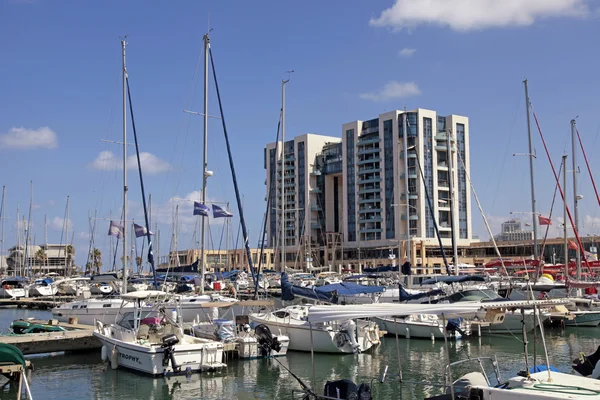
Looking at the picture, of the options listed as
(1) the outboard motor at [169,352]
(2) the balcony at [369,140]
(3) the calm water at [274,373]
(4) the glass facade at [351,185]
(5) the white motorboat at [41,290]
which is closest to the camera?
(3) the calm water at [274,373]

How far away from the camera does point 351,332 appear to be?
2888 centimetres

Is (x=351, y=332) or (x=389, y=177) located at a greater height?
(x=389, y=177)

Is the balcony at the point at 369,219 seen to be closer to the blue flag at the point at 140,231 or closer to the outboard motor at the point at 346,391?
the blue flag at the point at 140,231

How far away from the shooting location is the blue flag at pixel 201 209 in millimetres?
36500

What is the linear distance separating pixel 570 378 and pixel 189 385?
1443 centimetres

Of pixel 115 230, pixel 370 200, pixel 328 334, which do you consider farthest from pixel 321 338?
pixel 370 200

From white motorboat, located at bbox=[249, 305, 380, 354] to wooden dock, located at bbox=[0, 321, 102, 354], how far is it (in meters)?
8.49

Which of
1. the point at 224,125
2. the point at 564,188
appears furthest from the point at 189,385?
the point at 564,188

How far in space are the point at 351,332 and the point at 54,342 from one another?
13.9 metres

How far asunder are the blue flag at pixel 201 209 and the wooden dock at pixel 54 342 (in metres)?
9.08

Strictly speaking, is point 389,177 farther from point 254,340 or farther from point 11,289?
point 254,340

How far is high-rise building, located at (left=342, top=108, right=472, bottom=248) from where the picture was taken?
370ft

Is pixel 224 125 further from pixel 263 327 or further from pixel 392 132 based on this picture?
pixel 392 132

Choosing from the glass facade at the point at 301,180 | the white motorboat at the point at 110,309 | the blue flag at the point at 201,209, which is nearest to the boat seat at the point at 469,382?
the blue flag at the point at 201,209
